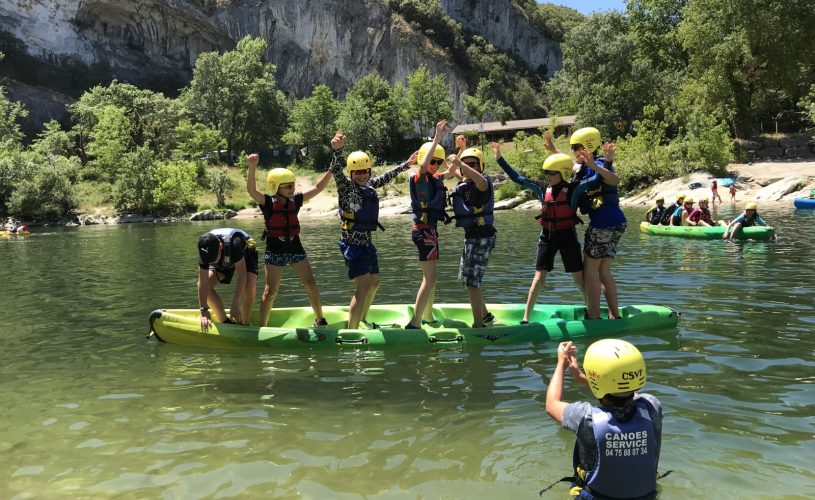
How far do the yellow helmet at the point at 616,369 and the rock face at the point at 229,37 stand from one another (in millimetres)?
100087

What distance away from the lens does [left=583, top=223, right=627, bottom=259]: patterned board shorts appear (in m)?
8.16

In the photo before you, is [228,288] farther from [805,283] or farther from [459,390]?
[805,283]

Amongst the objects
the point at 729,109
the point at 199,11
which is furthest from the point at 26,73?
the point at 729,109

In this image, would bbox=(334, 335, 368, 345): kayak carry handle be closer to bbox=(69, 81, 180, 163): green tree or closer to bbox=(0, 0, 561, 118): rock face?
bbox=(69, 81, 180, 163): green tree

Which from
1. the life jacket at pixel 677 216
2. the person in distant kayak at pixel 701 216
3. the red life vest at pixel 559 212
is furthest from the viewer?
the life jacket at pixel 677 216

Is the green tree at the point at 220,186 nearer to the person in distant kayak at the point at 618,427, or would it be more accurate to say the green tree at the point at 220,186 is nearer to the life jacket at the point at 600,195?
the life jacket at the point at 600,195

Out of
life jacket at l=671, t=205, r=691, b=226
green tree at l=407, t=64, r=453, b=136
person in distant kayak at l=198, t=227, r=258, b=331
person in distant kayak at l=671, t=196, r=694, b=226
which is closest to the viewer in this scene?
person in distant kayak at l=198, t=227, r=258, b=331

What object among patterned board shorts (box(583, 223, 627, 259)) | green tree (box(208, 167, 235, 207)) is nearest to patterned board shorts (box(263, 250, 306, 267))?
patterned board shorts (box(583, 223, 627, 259))

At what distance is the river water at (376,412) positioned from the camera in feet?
15.1

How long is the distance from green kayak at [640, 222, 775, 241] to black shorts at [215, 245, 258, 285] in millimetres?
15219

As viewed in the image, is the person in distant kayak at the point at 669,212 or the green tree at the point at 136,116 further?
the green tree at the point at 136,116

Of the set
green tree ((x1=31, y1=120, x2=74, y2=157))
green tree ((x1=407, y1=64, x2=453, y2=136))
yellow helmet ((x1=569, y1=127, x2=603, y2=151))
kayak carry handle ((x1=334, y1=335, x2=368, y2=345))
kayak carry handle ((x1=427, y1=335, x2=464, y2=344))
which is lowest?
kayak carry handle ((x1=427, y1=335, x2=464, y2=344))

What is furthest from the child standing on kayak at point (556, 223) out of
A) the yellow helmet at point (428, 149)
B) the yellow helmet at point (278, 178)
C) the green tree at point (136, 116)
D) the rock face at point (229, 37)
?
the rock face at point (229, 37)

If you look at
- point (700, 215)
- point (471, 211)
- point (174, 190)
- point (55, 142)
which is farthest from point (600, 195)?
point (55, 142)
